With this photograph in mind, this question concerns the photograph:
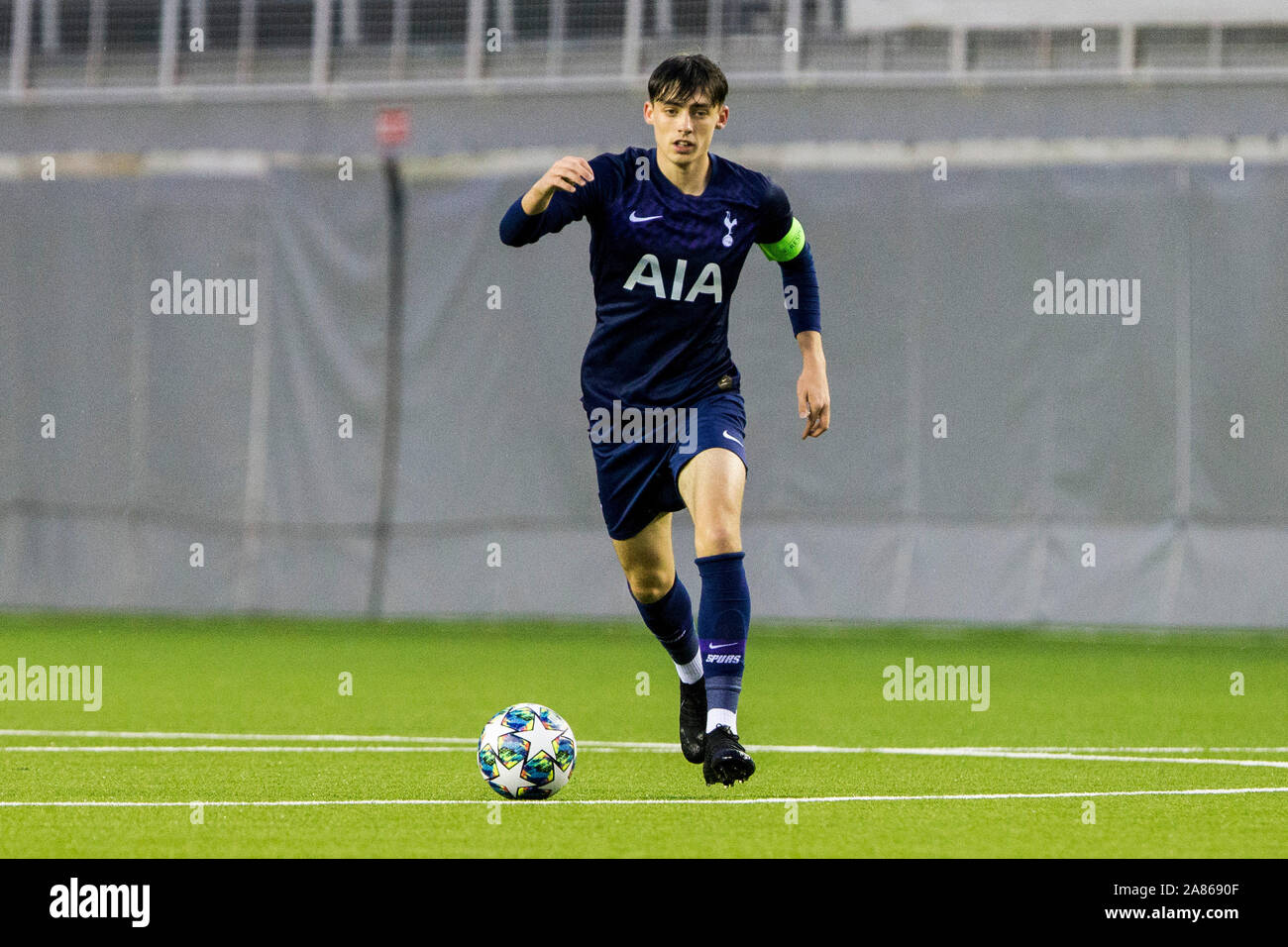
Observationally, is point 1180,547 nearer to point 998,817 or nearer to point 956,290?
point 956,290

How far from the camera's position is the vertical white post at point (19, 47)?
18.1 metres

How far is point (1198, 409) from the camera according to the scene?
1591cm

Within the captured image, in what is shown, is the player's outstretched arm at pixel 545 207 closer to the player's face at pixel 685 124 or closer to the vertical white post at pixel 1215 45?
the player's face at pixel 685 124

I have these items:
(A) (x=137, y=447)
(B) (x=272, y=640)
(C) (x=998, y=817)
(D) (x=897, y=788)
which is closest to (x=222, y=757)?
(D) (x=897, y=788)

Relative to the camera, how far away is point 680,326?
24.3 feet

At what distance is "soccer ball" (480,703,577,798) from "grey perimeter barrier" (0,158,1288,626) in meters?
9.58

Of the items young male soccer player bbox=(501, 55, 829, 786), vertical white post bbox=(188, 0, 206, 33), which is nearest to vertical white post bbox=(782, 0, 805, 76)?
vertical white post bbox=(188, 0, 206, 33)

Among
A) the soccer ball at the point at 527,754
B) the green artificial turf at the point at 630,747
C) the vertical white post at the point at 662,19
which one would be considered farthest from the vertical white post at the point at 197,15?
the soccer ball at the point at 527,754

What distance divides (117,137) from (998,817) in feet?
44.8

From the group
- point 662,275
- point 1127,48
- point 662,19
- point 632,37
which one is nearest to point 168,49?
point 632,37

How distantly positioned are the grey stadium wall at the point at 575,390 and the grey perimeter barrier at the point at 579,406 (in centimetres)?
2

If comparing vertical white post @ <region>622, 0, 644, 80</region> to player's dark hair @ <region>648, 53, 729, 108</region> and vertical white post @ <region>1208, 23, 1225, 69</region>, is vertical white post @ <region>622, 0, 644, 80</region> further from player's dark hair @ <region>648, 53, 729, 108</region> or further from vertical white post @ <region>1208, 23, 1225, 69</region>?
player's dark hair @ <region>648, 53, 729, 108</region>

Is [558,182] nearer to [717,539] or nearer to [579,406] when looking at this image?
[717,539]

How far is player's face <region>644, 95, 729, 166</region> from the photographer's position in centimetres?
712
